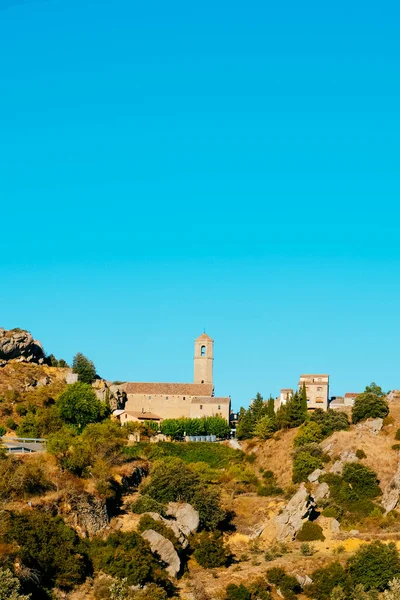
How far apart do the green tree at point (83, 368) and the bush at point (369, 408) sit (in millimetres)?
38015

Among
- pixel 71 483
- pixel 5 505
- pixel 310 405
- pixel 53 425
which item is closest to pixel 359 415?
pixel 310 405

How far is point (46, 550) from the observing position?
55219 mm

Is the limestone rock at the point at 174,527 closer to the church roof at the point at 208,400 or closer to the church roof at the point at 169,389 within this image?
the church roof at the point at 208,400

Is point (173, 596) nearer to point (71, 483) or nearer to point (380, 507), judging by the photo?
point (71, 483)

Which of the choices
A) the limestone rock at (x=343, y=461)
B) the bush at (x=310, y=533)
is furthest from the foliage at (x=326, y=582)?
the limestone rock at (x=343, y=461)

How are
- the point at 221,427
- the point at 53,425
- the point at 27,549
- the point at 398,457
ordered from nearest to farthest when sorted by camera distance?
the point at 27,549, the point at 398,457, the point at 53,425, the point at 221,427

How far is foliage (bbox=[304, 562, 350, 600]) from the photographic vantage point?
57438mm

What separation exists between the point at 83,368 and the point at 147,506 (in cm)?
5110

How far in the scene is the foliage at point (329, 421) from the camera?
94.1m

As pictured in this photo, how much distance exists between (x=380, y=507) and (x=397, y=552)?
14277mm

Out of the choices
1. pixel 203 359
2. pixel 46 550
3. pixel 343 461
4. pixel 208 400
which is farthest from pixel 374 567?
pixel 203 359

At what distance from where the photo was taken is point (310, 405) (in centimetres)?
11825

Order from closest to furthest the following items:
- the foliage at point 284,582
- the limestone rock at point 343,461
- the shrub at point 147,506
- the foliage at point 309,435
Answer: the foliage at point 284,582 < the shrub at point 147,506 < the limestone rock at point 343,461 < the foliage at point 309,435

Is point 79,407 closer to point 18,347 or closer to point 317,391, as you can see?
point 18,347
